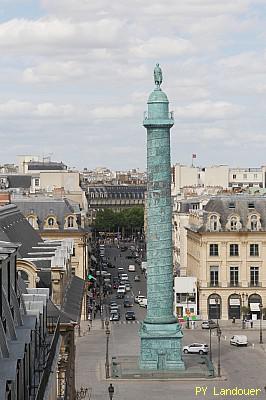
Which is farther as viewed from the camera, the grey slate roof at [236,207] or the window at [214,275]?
the grey slate roof at [236,207]

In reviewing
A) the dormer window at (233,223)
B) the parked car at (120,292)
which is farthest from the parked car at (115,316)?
the parked car at (120,292)

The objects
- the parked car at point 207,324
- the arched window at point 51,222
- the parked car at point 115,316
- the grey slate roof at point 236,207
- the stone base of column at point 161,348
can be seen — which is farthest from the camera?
the arched window at point 51,222

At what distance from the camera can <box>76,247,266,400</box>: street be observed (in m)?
56.9

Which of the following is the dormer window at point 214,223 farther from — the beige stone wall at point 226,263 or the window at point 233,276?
the window at point 233,276

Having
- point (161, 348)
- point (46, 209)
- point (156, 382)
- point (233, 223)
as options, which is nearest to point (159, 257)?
point (161, 348)

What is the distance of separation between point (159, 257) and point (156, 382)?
781cm

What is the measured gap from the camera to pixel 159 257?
64000 millimetres

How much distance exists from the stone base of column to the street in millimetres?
2776

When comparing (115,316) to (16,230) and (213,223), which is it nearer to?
(213,223)

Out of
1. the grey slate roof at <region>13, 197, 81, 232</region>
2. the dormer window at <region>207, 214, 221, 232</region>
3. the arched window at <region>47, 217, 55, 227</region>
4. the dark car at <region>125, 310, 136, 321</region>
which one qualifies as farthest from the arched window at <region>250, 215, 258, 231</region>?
the arched window at <region>47, 217, 55, 227</region>

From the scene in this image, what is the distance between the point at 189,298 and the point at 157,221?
27.9m

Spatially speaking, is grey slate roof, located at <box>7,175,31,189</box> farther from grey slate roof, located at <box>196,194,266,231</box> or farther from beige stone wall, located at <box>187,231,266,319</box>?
beige stone wall, located at <box>187,231,266,319</box>

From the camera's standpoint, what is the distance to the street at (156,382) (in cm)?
5688

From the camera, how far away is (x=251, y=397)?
55000 millimetres
